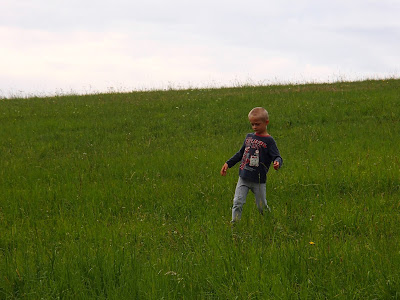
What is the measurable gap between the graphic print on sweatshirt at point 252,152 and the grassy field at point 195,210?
0.74 m

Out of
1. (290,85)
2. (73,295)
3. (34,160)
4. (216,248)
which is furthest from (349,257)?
(290,85)

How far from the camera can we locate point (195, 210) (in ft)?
18.9

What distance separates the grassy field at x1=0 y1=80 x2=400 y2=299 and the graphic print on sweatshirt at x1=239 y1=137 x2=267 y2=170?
735 mm

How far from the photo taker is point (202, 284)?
10.8 ft

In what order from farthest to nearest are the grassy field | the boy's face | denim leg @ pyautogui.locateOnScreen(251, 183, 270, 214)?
A: denim leg @ pyautogui.locateOnScreen(251, 183, 270, 214) → the boy's face → the grassy field

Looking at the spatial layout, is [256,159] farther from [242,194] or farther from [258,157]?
[242,194]

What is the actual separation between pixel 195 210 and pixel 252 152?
1.35 metres

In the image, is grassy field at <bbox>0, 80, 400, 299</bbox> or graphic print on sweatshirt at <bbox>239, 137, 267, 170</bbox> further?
graphic print on sweatshirt at <bbox>239, 137, 267, 170</bbox>

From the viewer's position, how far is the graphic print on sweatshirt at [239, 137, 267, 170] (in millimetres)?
5012

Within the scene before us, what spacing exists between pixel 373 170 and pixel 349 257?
411 cm

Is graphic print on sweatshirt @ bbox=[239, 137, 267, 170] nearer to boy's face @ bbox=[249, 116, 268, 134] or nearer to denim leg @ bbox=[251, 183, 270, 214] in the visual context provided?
boy's face @ bbox=[249, 116, 268, 134]

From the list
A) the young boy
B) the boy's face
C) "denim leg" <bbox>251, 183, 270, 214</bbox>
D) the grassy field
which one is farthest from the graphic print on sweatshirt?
the grassy field

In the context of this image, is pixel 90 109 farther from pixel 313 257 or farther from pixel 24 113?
pixel 313 257

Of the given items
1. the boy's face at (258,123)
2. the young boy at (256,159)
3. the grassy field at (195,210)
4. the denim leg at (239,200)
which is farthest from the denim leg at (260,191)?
the boy's face at (258,123)
